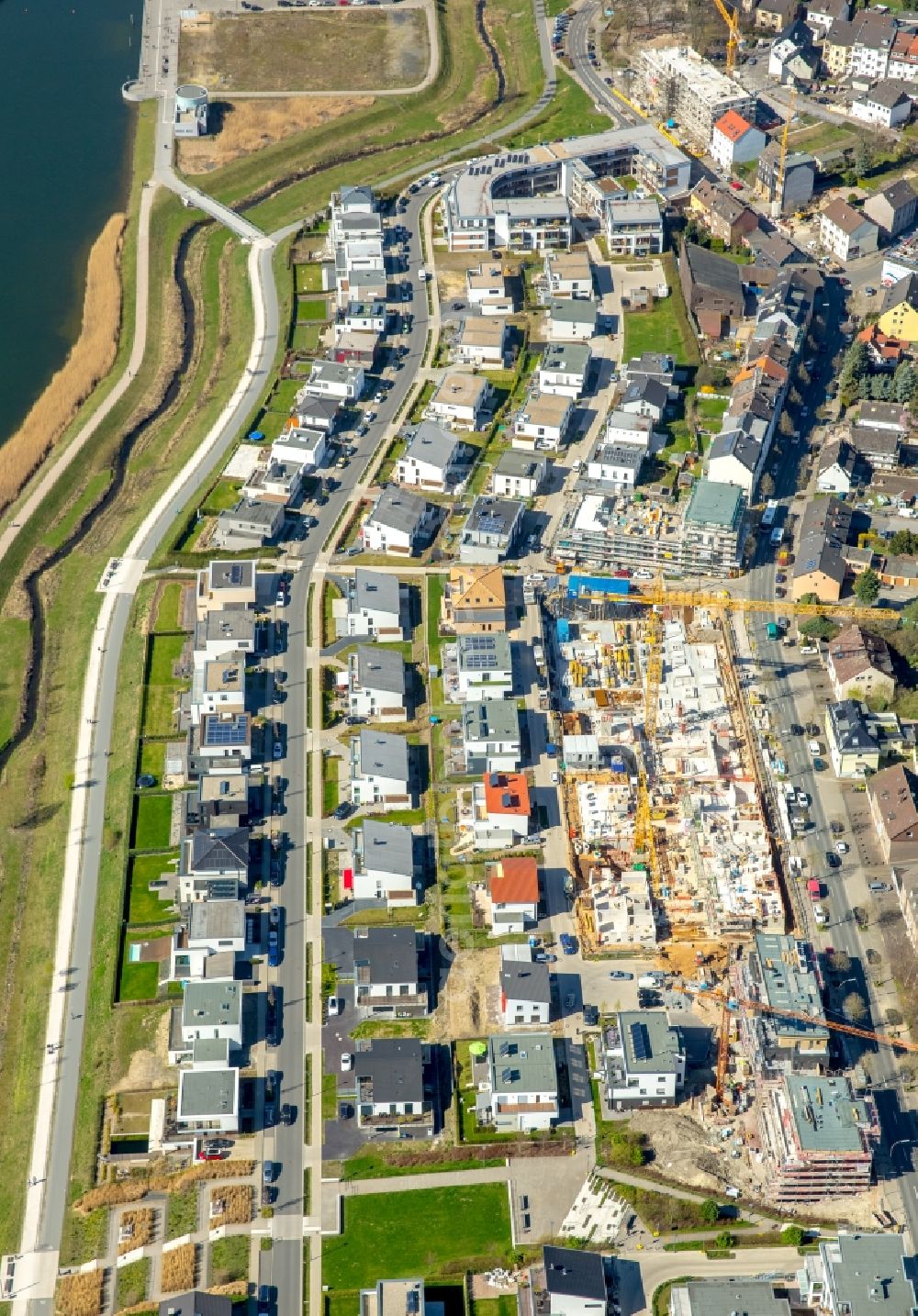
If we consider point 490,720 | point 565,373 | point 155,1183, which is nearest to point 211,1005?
point 155,1183

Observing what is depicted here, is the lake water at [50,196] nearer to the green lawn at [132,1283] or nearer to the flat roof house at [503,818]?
the flat roof house at [503,818]

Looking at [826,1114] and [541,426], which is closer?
[826,1114]

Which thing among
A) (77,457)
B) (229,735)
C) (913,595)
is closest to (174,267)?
(77,457)

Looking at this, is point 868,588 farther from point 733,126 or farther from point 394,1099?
point 733,126

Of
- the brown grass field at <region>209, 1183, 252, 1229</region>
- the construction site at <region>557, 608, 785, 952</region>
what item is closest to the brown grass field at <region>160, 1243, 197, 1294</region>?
the brown grass field at <region>209, 1183, 252, 1229</region>

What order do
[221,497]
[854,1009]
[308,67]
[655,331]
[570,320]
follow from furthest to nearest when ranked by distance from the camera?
[308,67] < [655,331] < [570,320] < [221,497] < [854,1009]

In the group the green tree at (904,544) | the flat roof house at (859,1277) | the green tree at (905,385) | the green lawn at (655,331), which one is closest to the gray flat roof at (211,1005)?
the flat roof house at (859,1277)

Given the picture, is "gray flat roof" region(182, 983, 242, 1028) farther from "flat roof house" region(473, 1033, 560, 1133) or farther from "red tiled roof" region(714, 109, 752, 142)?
"red tiled roof" region(714, 109, 752, 142)
